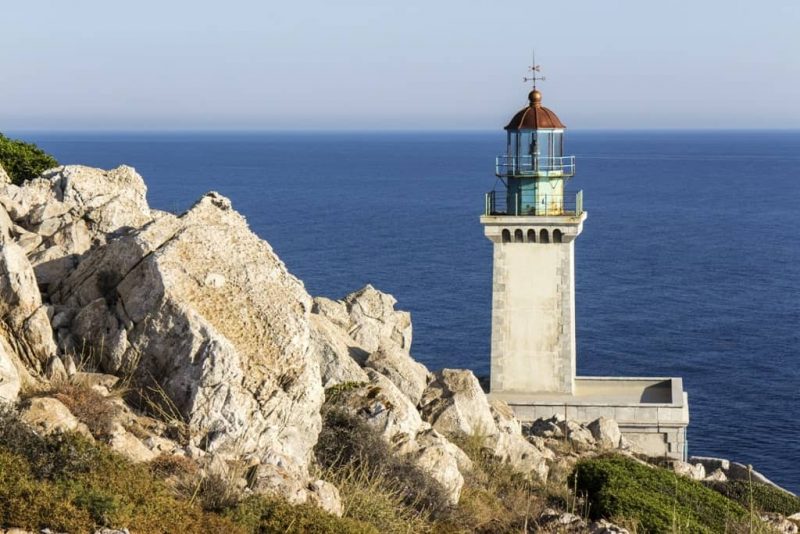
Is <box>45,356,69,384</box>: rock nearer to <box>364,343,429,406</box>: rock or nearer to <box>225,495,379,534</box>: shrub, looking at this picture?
<box>225,495,379,534</box>: shrub

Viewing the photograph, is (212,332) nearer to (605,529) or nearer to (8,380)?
(8,380)

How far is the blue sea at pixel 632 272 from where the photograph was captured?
157ft

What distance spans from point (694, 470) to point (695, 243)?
67.4 metres

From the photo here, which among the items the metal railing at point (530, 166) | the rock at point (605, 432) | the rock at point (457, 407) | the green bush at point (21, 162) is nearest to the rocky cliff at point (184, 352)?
the rock at point (457, 407)

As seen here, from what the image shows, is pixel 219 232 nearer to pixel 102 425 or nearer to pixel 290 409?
pixel 290 409

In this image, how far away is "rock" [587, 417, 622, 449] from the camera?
26875 millimetres

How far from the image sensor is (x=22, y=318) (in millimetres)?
15055

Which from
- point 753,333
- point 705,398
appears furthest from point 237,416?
point 753,333

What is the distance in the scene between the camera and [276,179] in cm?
15512

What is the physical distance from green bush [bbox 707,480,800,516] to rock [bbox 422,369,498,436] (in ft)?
17.2

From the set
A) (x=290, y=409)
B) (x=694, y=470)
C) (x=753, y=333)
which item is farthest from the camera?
(x=753, y=333)

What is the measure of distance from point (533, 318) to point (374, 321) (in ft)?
17.9

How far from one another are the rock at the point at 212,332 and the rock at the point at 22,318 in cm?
58

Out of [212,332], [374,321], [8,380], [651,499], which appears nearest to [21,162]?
[374,321]
